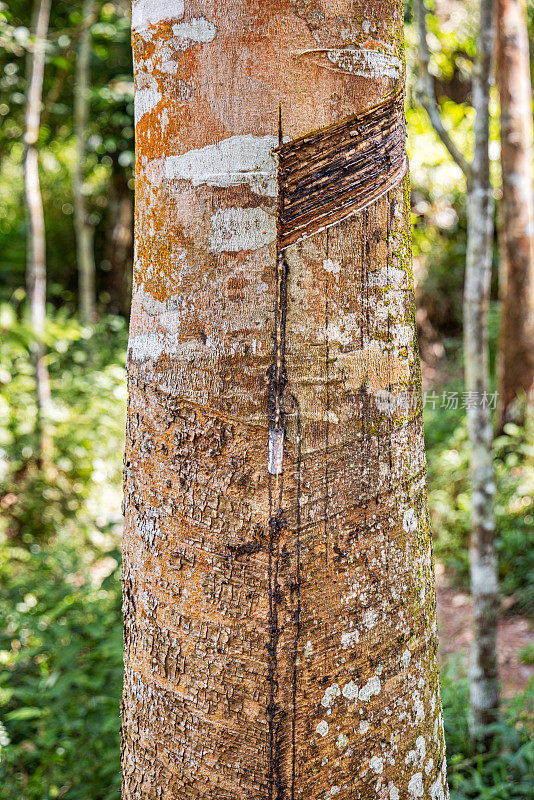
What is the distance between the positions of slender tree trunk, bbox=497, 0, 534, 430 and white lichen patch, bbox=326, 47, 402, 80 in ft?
19.6

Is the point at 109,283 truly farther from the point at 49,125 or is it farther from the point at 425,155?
the point at 425,155

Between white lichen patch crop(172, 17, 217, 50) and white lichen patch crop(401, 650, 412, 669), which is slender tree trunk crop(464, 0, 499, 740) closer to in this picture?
white lichen patch crop(401, 650, 412, 669)

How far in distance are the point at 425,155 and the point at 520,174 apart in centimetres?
262

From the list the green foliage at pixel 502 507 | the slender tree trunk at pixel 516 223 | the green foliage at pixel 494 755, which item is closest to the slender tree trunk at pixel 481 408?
the green foliage at pixel 494 755

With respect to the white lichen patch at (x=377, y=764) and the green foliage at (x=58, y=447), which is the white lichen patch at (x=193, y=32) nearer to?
the white lichen patch at (x=377, y=764)

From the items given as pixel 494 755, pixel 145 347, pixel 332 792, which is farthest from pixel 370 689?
pixel 494 755

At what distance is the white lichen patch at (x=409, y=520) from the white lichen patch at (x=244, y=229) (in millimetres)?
447

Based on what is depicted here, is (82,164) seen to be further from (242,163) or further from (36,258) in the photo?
(242,163)

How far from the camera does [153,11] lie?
909 mm

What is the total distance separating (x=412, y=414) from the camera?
3.30 feet

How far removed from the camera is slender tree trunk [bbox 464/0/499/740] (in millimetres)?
3074

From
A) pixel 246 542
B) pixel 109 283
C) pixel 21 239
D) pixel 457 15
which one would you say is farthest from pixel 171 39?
pixel 21 239

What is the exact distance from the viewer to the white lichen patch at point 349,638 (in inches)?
35.5

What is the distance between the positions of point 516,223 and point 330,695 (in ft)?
20.8
